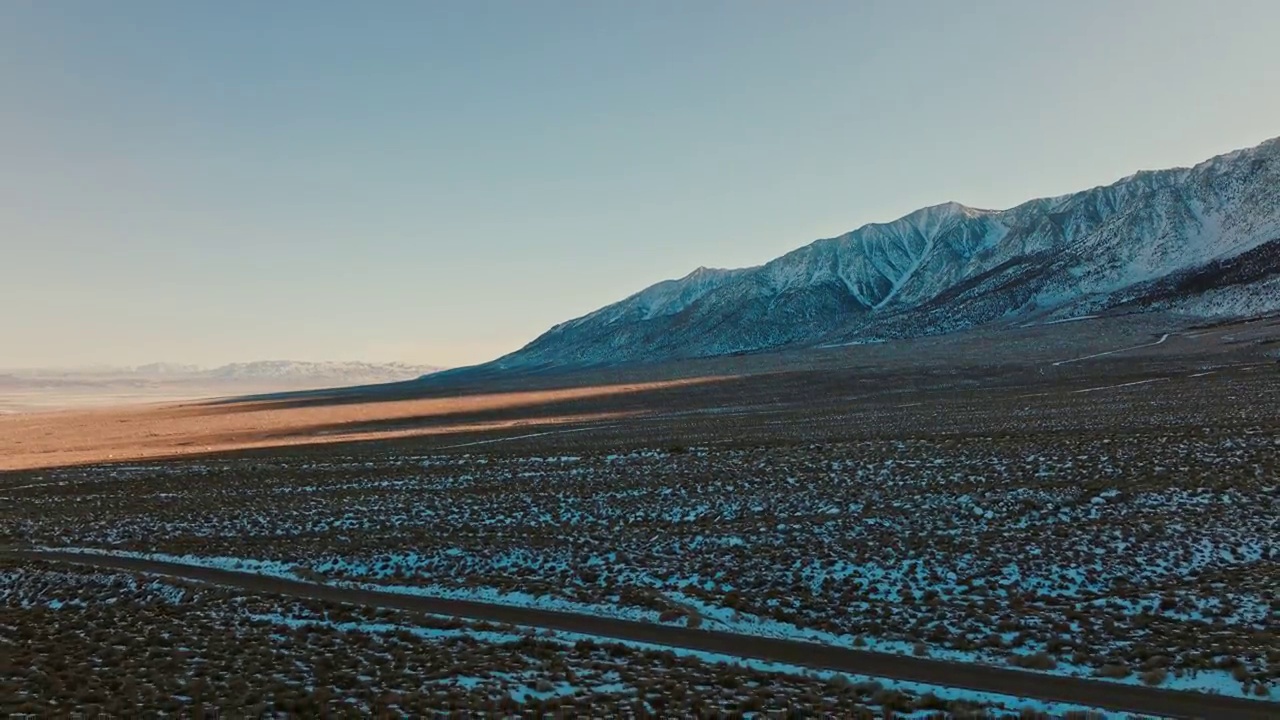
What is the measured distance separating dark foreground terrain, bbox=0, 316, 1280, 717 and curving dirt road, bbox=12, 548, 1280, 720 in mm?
64

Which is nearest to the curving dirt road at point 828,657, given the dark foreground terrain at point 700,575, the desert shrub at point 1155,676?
the dark foreground terrain at point 700,575

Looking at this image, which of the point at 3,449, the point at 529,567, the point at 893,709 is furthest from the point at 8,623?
the point at 3,449

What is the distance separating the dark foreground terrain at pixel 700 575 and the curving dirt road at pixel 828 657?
0.06 meters

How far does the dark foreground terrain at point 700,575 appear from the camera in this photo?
412 inches

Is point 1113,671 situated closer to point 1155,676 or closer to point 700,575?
point 1155,676

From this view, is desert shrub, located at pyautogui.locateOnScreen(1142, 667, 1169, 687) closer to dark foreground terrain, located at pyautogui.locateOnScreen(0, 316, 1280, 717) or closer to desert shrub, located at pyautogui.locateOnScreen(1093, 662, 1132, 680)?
dark foreground terrain, located at pyautogui.locateOnScreen(0, 316, 1280, 717)

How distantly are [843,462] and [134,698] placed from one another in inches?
988

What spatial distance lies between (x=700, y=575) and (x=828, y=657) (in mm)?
5159

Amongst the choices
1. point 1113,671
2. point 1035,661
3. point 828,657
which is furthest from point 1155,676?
point 828,657

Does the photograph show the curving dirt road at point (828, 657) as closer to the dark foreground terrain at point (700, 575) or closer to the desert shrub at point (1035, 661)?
the dark foreground terrain at point (700, 575)

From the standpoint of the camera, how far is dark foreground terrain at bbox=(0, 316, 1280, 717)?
A: 10469mm

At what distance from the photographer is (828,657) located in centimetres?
1153

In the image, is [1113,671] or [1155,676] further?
[1113,671]

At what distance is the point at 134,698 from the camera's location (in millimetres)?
10438
